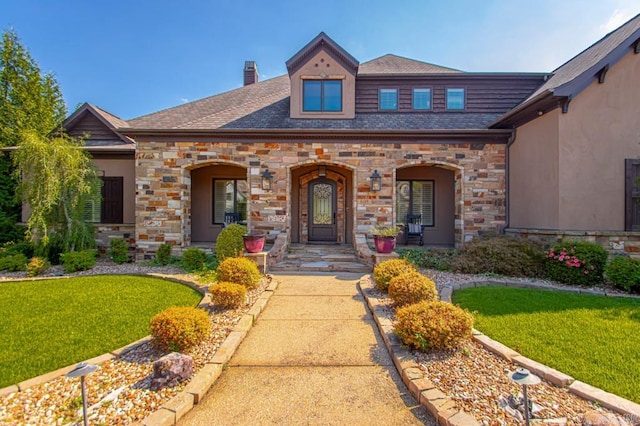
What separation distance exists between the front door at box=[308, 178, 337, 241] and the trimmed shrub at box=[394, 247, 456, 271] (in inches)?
118

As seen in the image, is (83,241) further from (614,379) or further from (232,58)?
(614,379)

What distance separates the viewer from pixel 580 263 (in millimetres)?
6438

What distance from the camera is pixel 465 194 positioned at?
955cm

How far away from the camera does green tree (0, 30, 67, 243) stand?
1349 centimetres

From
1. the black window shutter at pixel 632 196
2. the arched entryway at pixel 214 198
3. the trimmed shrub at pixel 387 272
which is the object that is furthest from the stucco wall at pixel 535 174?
the arched entryway at pixel 214 198

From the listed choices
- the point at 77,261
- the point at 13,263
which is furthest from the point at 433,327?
the point at 13,263

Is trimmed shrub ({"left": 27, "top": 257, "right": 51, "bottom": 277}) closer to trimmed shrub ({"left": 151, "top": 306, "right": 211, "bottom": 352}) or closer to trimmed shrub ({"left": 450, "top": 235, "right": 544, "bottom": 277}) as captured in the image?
trimmed shrub ({"left": 151, "top": 306, "right": 211, "bottom": 352})

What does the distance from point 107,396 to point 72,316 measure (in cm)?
270

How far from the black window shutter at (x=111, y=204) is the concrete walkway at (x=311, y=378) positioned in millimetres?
8421

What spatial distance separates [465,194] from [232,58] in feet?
39.7

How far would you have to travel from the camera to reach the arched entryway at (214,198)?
11086 millimetres

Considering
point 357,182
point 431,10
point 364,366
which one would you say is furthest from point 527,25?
point 364,366

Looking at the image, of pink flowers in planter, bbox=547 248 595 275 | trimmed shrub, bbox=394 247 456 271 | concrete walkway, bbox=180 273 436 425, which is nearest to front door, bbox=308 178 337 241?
trimmed shrub, bbox=394 247 456 271

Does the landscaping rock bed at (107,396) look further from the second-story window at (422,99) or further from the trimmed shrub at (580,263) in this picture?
the second-story window at (422,99)
